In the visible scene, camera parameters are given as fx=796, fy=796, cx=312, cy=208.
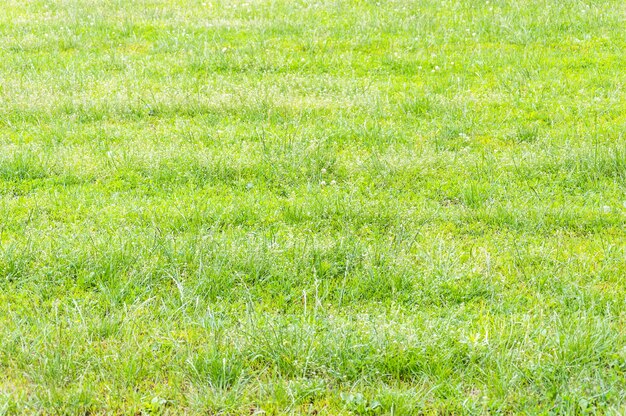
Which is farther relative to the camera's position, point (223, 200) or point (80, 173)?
point (80, 173)

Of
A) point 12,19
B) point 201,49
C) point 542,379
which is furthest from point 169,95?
point 542,379

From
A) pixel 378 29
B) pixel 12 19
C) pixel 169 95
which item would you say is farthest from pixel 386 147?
pixel 12 19

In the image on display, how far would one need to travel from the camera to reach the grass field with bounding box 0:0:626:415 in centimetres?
463

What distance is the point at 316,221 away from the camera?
6.55 metres

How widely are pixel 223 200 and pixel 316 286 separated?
193 centimetres

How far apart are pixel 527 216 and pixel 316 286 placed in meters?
2.20

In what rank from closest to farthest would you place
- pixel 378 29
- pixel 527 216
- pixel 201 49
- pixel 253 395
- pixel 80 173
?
1. pixel 253 395
2. pixel 527 216
3. pixel 80 173
4. pixel 201 49
5. pixel 378 29

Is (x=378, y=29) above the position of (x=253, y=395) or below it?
above

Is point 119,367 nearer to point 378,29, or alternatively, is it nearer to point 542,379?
point 542,379

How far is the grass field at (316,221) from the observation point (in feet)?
15.2

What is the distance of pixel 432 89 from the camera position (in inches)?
383

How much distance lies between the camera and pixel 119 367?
15.3 ft

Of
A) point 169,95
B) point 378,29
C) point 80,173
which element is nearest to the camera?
point 80,173

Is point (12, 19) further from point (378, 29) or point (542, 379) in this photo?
point (542, 379)
